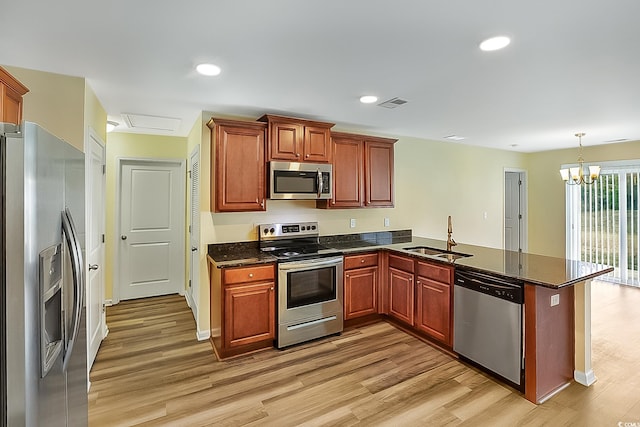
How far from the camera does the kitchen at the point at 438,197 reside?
3.49m

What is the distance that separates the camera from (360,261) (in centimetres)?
378

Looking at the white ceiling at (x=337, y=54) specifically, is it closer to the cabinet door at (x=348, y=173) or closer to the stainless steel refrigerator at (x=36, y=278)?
the cabinet door at (x=348, y=173)

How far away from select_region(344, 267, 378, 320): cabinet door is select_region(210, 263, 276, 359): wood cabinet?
2.99 feet

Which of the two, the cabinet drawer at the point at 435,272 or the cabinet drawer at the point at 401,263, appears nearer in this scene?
the cabinet drawer at the point at 435,272

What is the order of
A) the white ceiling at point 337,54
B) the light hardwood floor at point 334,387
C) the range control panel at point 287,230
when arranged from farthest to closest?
the range control panel at point 287,230
the light hardwood floor at point 334,387
the white ceiling at point 337,54

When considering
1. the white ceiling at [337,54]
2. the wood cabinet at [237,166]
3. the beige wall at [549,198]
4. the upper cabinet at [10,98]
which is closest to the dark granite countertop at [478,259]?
the wood cabinet at [237,166]

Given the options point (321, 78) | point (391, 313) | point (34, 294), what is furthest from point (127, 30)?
point (391, 313)

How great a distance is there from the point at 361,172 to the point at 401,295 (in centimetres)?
156

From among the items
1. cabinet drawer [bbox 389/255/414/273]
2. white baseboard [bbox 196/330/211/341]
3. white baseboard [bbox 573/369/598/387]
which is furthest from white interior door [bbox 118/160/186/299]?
white baseboard [bbox 573/369/598/387]

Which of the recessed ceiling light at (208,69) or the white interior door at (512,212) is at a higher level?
the recessed ceiling light at (208,69)

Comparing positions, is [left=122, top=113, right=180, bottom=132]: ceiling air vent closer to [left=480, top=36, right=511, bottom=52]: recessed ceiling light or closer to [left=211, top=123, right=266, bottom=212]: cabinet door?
[left=211, top=123, right=266, bottom=212]: cabinet door

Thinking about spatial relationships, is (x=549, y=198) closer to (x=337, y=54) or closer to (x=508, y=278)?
(x=508, y=278)

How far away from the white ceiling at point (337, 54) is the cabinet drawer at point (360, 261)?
1.61 m

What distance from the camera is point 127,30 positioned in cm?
180
